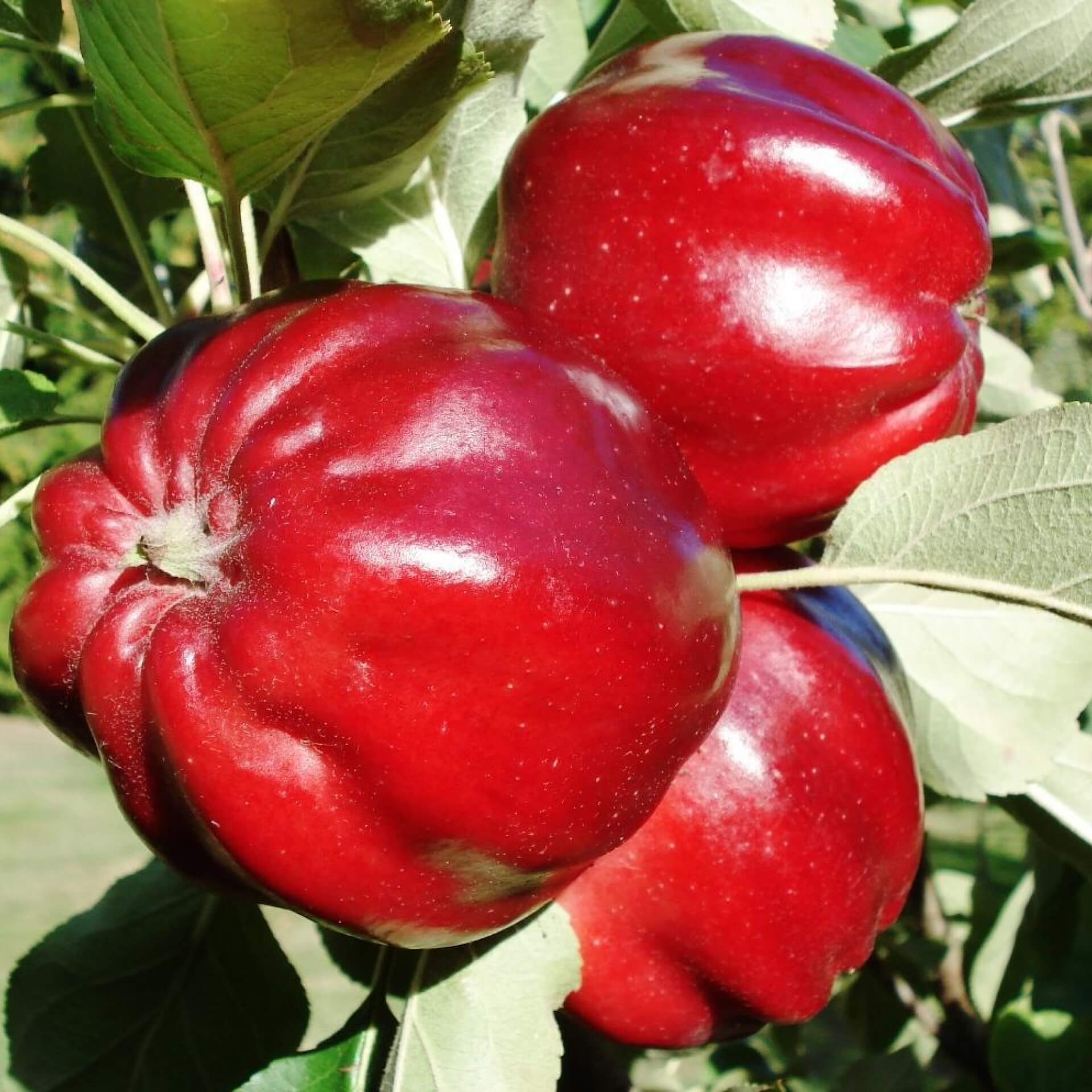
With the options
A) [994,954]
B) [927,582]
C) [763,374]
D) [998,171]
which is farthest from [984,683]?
[998,171]

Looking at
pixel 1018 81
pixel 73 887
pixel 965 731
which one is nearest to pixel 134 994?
pixel 965 731

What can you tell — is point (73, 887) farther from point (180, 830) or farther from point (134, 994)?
point (180, 830)

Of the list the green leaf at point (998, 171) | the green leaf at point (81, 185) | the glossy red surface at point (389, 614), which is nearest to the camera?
the glossy red surface at point (389, 614)

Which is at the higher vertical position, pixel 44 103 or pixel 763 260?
pixel 44 103

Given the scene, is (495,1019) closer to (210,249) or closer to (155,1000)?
(155,1000)

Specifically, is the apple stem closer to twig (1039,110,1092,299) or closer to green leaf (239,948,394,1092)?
green leaf (239,948,394,1092)

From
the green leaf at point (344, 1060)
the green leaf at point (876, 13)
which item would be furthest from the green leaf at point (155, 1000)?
the green leaf at point (876, 13)

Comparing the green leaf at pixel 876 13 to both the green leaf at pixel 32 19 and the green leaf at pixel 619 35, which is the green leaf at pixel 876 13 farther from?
the green leaf at pixel 32 19
